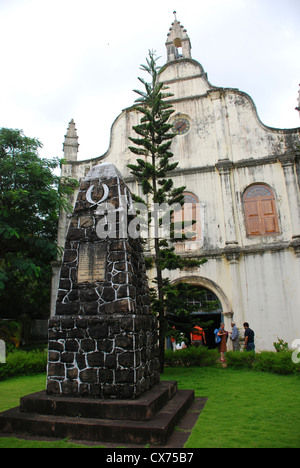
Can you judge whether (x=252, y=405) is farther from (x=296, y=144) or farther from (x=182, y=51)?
(x=182, y=51)

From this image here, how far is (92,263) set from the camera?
473 cm

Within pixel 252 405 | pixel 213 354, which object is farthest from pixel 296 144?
pixel 252 405

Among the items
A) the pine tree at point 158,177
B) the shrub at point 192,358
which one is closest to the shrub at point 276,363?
the shrub at point 192,358

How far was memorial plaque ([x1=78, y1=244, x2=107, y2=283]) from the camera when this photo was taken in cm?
465

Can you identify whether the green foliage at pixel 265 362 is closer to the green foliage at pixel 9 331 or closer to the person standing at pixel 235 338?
the person standing at pixel 235 338

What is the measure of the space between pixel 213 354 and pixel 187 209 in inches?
208

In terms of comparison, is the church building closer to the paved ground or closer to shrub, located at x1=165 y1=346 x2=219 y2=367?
shrub, located at x1=165 y1=346 x2=219 y2=367

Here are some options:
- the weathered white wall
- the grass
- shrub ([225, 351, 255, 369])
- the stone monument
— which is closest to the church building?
the weathered white wall

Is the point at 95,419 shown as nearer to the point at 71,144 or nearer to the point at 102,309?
the point at 102,309

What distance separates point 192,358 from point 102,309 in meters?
5.67

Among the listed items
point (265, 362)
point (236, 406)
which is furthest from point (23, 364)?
point (265, 362)

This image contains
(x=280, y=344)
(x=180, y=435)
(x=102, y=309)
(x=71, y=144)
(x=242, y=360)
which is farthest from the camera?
(x=71, y=144)

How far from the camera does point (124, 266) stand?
179 inches

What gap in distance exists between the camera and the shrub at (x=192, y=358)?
9.12m
